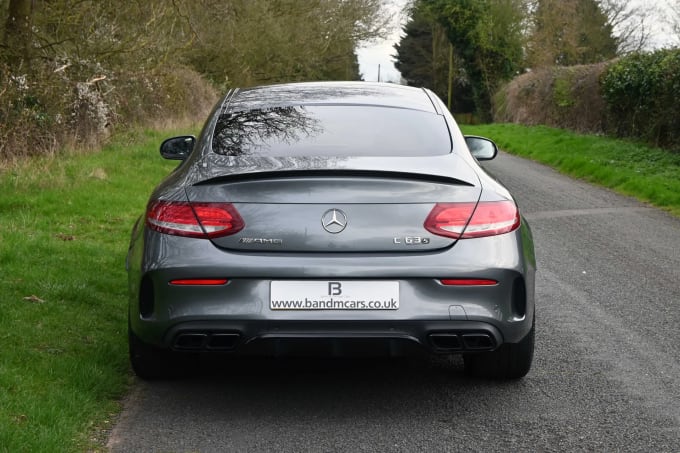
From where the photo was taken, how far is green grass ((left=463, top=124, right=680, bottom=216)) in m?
14.9

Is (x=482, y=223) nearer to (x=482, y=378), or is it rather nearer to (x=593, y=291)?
(x=482, y=378)

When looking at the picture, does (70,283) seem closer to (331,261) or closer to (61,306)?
(61,306)

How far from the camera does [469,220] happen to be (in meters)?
4.62

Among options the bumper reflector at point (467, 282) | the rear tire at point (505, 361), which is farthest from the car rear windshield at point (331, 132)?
the rear tire at point (505, 361)

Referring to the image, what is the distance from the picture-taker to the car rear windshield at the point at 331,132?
5.04m

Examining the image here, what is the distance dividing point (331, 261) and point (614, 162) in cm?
1482

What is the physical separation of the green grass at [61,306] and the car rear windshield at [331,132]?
1.36 meters

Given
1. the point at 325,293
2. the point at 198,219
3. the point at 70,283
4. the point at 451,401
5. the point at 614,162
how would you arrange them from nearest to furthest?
the point at 325,293 → the point at 198,219 → the point at 451,401 → the point at 70,283 → the point at 614,162

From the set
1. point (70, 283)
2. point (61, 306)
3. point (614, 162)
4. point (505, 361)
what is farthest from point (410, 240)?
point (614, 162)

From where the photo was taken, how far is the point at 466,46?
54.9m

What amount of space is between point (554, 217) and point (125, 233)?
17.5 feet

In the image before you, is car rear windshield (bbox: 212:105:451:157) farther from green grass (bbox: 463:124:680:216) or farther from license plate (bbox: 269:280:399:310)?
green grass (bbox: 463:124:680:216)

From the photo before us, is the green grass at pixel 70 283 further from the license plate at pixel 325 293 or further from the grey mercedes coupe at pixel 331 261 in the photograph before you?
the license plate at pixel 325 293

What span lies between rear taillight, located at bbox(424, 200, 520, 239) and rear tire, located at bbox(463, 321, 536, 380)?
651 millimetres
